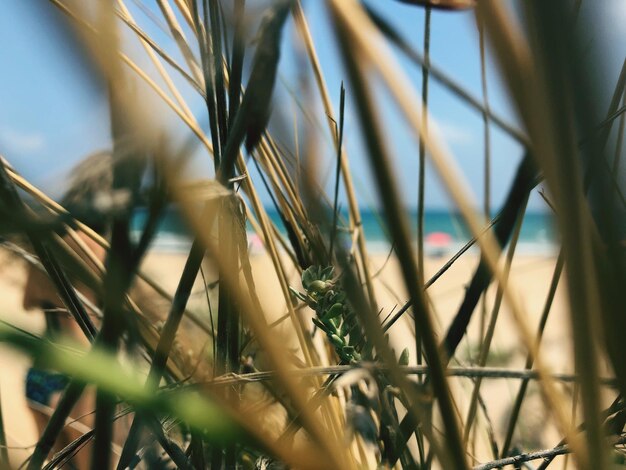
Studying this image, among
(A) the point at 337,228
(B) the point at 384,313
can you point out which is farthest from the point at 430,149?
(B) the point at 384,313

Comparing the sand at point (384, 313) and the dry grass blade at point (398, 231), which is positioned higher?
the dry grass blade at point (398, 231)

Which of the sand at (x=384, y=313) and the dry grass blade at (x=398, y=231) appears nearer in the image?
the dry grass blade at (x=398, y=231)

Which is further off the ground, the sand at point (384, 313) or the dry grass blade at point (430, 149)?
the dry grass blade at point (430, 149)

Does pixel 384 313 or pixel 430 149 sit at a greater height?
pixel 430 149

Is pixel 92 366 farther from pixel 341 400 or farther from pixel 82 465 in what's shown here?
pixel 82 465

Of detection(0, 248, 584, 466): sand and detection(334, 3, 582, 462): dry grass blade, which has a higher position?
detection(334, 3, 582, 462): dry grass blade

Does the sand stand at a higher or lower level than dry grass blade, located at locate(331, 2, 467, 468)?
lower

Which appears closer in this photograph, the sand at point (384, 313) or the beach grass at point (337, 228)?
the beach grass at point (337, 228)

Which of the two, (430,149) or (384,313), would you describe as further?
(384,313)

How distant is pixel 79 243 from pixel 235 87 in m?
0.15

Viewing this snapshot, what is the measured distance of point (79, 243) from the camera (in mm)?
337

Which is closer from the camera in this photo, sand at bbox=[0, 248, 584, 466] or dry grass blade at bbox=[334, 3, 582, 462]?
Result: dry grass blade at bbox=[334, 3, 582, 462]

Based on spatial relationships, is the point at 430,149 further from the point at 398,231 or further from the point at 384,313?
the point at 384,313

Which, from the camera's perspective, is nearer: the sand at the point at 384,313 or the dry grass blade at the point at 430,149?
the dry grass blade at the point at 430,149
